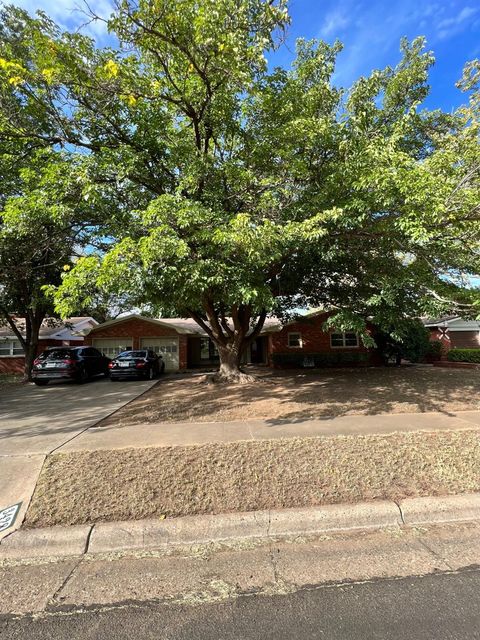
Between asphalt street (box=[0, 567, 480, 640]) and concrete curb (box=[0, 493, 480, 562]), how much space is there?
96 centimetres

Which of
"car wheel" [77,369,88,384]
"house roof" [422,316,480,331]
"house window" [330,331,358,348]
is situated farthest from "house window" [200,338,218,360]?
"house roof" [422,316,480,331]

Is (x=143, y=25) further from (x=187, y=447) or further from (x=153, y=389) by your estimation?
(x=153, y=389)

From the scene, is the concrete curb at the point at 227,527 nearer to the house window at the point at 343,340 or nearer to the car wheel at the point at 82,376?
the car wheel at the point at 82,376

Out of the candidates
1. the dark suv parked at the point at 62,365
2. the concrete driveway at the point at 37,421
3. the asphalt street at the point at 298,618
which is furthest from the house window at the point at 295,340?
the asphalt street at the point at 298,618

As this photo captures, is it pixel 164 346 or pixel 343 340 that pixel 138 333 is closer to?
pixel 164 346

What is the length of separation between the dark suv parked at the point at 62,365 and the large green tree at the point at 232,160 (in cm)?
861

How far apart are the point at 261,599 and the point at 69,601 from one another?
4.77ft

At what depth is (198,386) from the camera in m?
13.9

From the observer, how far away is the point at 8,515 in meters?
4.18

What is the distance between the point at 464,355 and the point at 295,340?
9222mm

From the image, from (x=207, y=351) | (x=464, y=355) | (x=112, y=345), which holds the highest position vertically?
(x=112, y=345)

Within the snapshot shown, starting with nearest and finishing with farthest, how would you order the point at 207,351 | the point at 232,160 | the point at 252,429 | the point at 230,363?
the point at 252,429 → the point at 232,160 → the point at 230,363 → the point at 207,351

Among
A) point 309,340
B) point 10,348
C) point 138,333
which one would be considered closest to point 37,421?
point 138,333

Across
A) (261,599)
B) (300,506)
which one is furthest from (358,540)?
(261,599)
